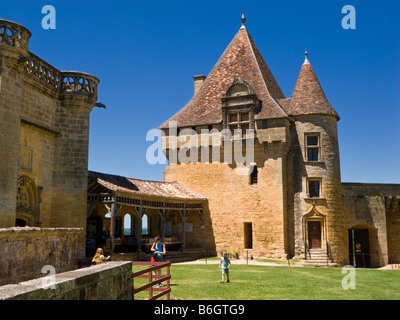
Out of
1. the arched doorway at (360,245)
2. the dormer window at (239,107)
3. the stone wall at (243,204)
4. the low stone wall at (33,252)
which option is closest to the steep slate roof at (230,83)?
the dormer window at (239,107)

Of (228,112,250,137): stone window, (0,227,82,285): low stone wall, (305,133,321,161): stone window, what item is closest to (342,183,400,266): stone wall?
(305,133,321,161): stone window

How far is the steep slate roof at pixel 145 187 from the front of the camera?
20.7 meters

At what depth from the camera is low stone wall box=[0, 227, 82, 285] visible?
21.4 feet

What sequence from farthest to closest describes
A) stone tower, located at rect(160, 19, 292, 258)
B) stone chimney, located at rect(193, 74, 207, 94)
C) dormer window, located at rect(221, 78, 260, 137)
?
stone chimney, located at rect(193, 74, 207, 94) → dormer window, located at rect(221, 78, 260, 137) → stone tower, located at rect(160, 19, 292, 258)

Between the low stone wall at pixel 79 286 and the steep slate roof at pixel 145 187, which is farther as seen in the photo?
the steep slate roof at pixel 145 187

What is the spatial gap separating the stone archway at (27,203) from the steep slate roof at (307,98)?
1577 centimetres

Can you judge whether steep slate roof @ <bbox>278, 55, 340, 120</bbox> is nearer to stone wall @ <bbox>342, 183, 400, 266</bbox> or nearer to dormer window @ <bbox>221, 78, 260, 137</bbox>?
dormer window @ <bbox>221, 78, 260, 137</bbox>

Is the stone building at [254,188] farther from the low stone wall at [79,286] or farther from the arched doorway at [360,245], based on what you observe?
the low stone wall at [79,286]

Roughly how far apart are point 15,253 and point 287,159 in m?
21.0

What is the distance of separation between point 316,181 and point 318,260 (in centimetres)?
461

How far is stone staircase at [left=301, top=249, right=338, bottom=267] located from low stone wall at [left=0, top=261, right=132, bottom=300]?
18.0 m

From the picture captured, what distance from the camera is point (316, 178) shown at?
25375mm
